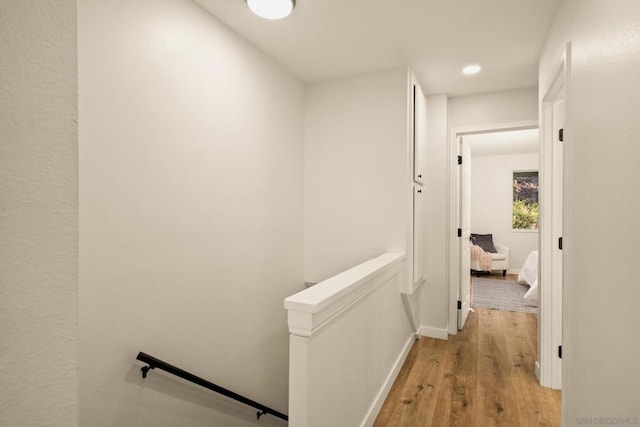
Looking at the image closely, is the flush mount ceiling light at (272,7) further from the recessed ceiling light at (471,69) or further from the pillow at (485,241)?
the pillow at (485,241)

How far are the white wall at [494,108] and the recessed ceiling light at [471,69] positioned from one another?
60cm

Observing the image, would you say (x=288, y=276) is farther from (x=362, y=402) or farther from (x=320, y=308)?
(x=320, y=308)

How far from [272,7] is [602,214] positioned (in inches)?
73.1

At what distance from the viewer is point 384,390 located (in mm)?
2297

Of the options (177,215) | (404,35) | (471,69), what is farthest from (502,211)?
(177,215)

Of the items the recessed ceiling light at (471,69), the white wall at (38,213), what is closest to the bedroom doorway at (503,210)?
the recessed ceiling light at (471,69)

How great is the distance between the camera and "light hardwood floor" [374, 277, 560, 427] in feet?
6.93

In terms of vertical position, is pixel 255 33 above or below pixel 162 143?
above

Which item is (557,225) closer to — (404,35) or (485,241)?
(404,35)

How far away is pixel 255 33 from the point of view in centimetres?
225

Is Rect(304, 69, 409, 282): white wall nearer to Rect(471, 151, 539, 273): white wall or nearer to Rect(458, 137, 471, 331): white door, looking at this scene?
Rect(458, 137, 471, 331): white door

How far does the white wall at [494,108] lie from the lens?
125 inches

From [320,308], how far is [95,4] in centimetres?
156

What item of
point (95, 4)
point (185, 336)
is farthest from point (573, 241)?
point (95, 4)
